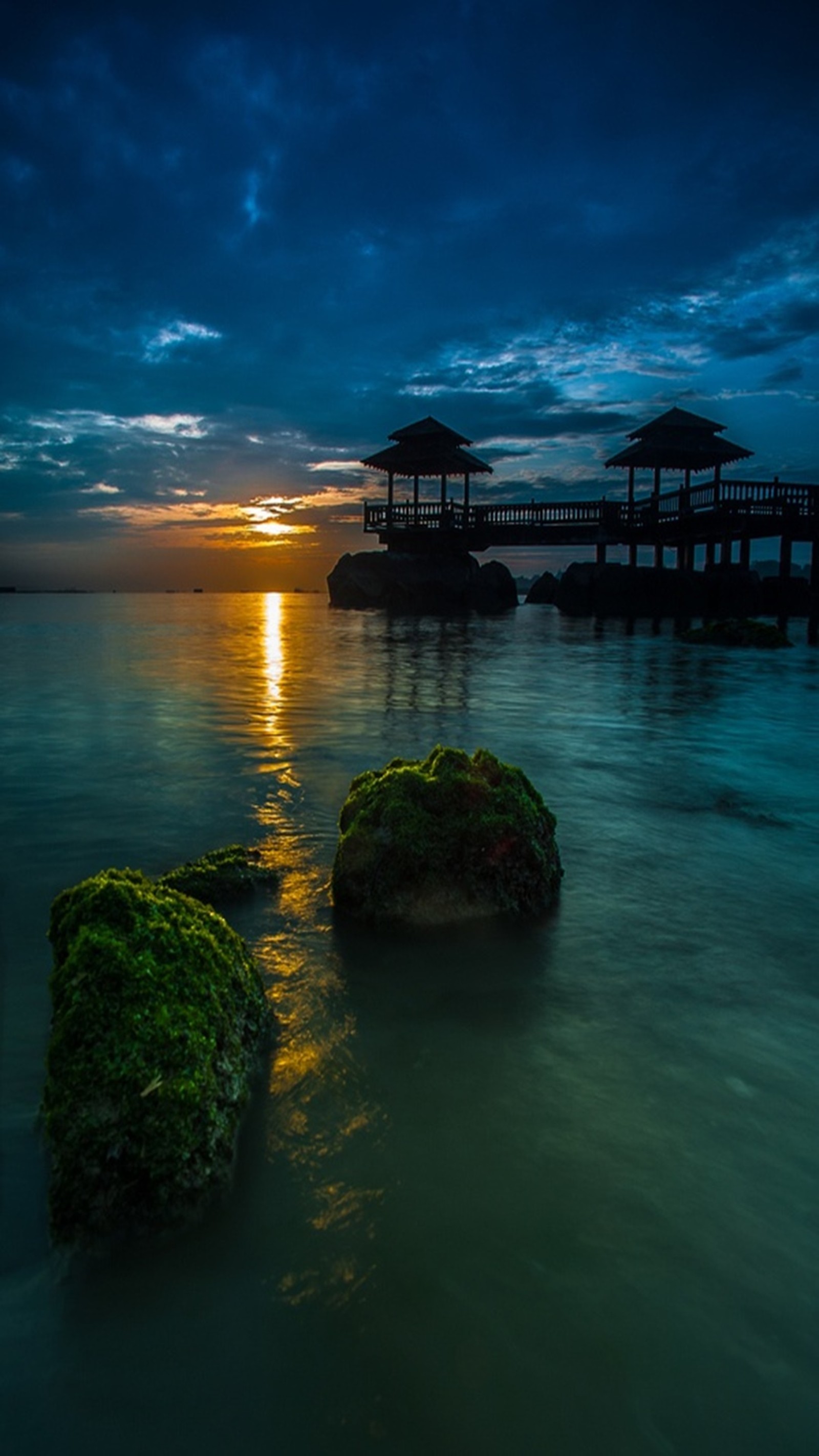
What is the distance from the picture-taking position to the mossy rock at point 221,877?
5.23 m

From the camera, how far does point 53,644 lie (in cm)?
3166

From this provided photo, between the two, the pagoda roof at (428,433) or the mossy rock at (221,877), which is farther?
the pagoda roof at (428,433)

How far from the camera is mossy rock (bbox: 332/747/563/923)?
4.82 meters

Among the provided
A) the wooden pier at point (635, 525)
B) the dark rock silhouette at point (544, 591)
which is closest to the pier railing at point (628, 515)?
the wooden pier at point (635, 525)

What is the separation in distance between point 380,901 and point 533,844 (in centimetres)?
109

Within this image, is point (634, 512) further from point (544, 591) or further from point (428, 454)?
point (544, 591)

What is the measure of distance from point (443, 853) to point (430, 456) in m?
39.9

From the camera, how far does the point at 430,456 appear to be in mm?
41625

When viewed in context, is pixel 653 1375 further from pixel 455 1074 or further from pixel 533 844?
pixel 533 844

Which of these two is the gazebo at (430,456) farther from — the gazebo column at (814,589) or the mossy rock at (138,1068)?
the mossy rock at (138,1068)

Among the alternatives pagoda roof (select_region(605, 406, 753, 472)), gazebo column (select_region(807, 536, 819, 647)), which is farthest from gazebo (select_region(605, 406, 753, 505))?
gazebo column (select_region(807, 536, 819, 647))

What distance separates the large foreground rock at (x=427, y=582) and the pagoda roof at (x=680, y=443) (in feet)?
42.7

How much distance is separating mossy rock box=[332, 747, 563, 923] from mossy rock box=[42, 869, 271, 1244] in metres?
1.65

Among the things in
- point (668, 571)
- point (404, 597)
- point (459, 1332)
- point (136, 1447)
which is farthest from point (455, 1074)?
point (404, 597)
